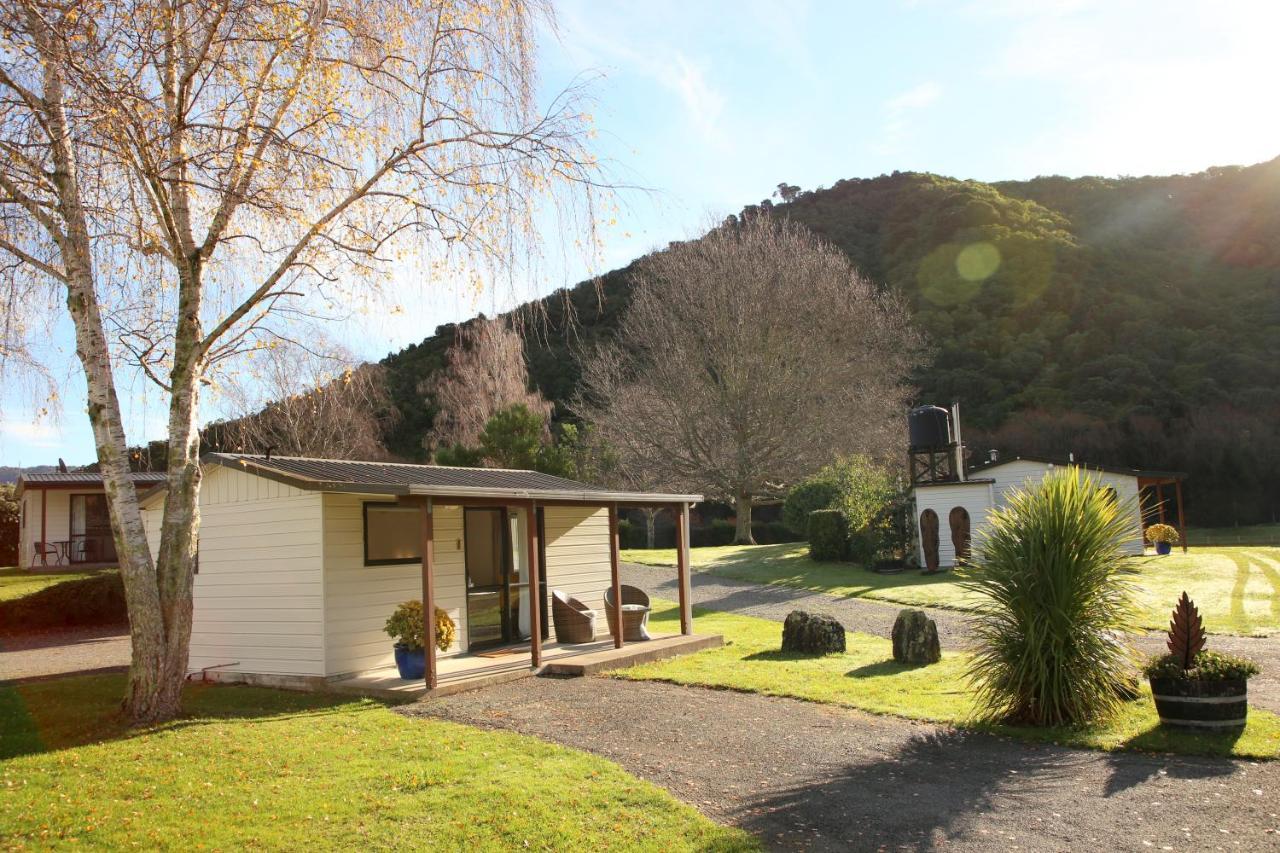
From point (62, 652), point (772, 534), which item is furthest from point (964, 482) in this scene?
point (62, 652)

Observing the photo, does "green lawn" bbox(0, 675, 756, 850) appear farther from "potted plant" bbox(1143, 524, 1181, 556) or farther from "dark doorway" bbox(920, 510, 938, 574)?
"potted plant" bbox(1143, 524, 1181, 556)

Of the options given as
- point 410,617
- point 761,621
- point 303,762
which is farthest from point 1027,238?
point 303,762

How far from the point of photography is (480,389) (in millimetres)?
33312

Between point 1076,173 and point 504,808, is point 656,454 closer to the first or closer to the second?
point 504,808

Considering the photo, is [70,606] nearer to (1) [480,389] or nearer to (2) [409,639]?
(2) [409,639]

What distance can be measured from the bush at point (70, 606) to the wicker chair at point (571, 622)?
9194 mm

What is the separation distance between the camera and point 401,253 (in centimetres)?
760

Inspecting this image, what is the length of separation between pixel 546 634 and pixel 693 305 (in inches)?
757

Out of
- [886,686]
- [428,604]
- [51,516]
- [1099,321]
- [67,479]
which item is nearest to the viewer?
[428,604]

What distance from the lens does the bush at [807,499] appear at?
26.5 meters

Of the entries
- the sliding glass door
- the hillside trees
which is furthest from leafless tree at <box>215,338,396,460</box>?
the sliding glass door

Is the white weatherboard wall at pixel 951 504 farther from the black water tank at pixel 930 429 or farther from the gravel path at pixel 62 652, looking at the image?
the gravel path at pixel 62 652

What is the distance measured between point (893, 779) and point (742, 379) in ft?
78.7

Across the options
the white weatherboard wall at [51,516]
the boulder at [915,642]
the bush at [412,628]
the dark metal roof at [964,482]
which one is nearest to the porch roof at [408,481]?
the bush at [412,628]
